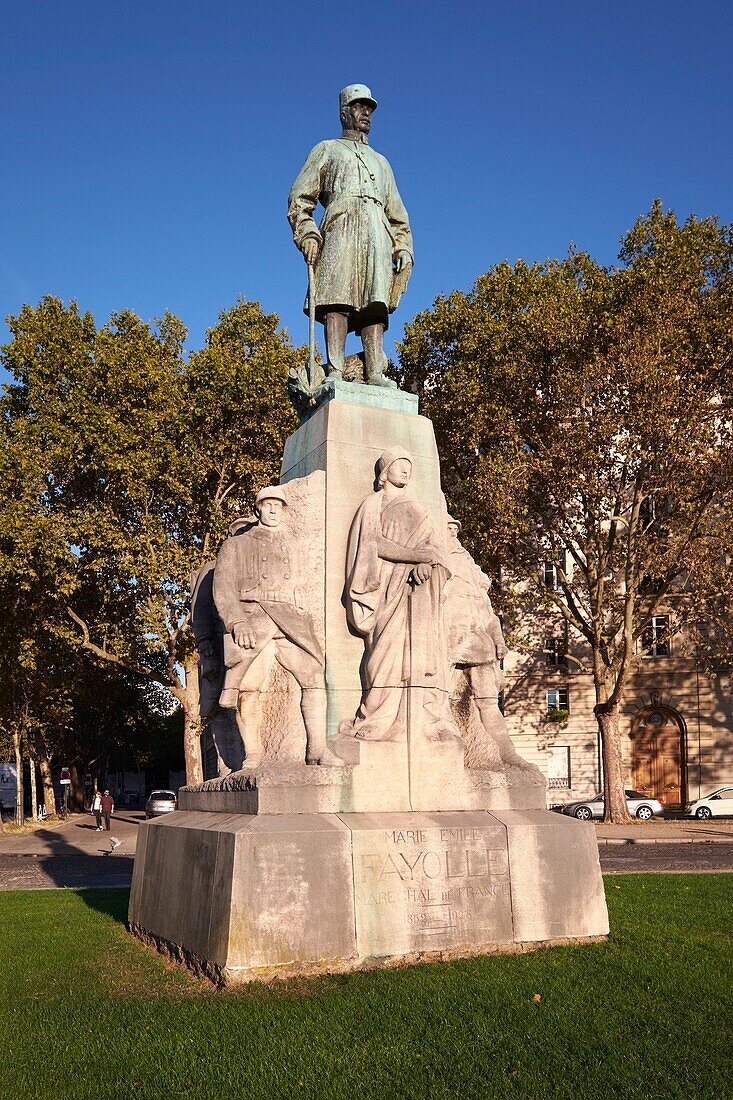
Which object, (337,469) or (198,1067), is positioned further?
(337,469)

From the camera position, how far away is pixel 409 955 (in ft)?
23.4

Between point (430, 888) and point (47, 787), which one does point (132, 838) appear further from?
point (430, 888)

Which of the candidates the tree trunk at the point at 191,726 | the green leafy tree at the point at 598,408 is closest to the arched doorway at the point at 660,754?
the green leafy tree at the point at 598,408

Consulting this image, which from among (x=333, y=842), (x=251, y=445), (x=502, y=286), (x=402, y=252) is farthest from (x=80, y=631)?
(x=333, y=842)

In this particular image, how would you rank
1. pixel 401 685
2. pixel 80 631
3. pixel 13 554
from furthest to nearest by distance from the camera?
1. pixel 80 631
2. pixel 13 554
3. pixel 401 685

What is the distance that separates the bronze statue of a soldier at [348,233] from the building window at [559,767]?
3203cm

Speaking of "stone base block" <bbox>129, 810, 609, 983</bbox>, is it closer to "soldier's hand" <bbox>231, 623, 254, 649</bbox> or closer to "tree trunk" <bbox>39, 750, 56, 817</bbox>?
"soldier's hand" <bbox>231, 623, 254, 649</bbox>

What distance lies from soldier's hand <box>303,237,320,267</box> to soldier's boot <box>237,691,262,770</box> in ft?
13.5

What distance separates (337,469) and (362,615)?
1.27 m

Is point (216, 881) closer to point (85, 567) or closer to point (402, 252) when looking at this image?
point (402, 252)

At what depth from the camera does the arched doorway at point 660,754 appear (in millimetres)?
38969

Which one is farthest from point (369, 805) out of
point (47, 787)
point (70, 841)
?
point (47, 787)

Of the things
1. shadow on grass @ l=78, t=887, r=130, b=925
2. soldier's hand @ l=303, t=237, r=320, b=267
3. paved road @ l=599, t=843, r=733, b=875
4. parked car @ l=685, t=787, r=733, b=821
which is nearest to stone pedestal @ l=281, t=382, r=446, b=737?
soldier's hand @ l=303, t=237, r=320, b=267

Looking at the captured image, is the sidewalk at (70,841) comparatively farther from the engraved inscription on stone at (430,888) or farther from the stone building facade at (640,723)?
the engraved inscription on stone at (430,888)
